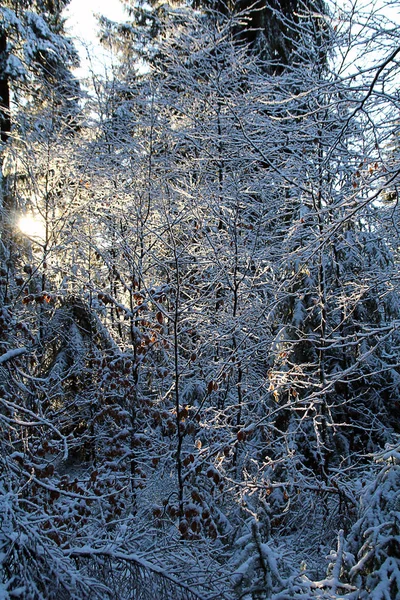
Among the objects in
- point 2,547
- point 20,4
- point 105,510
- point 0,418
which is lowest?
point 105,510

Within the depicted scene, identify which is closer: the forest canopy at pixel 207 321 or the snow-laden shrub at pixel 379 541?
the snow-laden shrub at pixel 379 541

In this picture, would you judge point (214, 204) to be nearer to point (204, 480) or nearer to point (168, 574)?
point (204, 480)

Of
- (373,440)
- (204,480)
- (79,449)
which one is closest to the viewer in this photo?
(204,480)

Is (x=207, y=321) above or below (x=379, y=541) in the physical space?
above

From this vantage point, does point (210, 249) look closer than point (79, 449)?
Yes

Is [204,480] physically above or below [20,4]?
below

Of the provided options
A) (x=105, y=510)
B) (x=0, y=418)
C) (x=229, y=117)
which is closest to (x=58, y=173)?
(x=229, y=117)

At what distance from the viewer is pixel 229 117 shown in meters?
7.21

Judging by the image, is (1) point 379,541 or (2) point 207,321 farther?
(2) point 207,321

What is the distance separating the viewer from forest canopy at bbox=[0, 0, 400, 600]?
2797 mm

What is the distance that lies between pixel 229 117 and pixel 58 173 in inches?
131

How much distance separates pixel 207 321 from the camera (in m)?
6.32

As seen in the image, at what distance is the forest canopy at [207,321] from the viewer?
2.80 m

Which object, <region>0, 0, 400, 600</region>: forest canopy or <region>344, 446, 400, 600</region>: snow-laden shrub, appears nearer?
<region>344, 446, 400, 600</region>: snow-laden shrub
